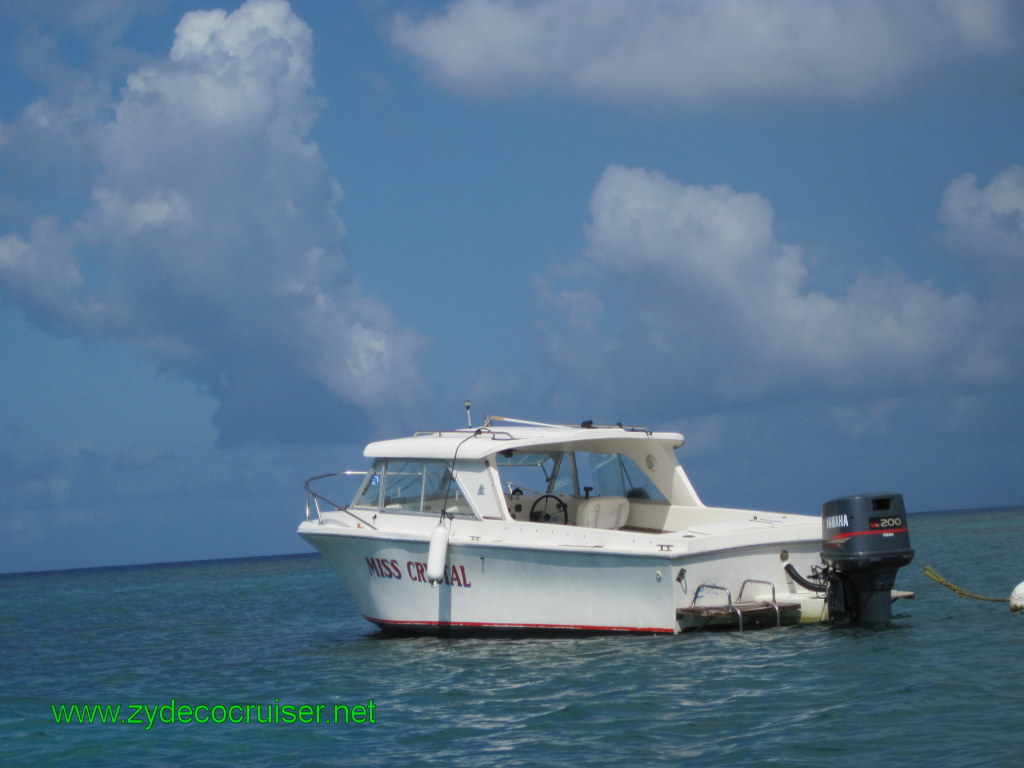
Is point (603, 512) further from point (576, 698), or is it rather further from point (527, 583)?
point (576, 698)

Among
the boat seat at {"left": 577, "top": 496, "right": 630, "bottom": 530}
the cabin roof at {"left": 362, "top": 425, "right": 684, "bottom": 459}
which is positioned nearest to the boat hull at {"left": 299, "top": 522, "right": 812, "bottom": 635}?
the cabin roof at {"left": 362, "top": 425, "right": 684, "bottom": 459}

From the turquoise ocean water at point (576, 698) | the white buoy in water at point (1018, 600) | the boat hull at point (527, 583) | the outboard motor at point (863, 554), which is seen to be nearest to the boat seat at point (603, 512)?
the boat hull at point (527, 583)

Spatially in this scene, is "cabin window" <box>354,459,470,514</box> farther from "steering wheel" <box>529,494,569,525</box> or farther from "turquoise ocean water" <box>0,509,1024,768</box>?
"turquoise ocean water" <box>0,509,1024,768</box>

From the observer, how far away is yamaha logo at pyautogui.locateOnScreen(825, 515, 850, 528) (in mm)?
12336

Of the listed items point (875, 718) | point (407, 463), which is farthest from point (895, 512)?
point (407, 463)

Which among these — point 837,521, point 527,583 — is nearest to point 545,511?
point 527,583

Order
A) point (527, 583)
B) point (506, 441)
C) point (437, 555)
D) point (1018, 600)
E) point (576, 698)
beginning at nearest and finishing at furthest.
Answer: point (576, 698) → point (527, 583) → point (437, 555) → point (1018, 600) → point (506, 441)

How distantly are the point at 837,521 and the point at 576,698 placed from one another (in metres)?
3.87

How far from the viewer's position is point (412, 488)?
15086mm

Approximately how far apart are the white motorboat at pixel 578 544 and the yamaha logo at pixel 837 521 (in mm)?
22

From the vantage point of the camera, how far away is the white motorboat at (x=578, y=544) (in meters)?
12.4

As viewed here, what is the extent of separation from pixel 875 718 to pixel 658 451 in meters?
7.37

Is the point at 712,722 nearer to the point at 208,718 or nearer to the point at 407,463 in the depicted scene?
the point at 208,718

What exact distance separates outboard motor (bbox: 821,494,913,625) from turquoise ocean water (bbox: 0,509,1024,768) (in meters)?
0.31
